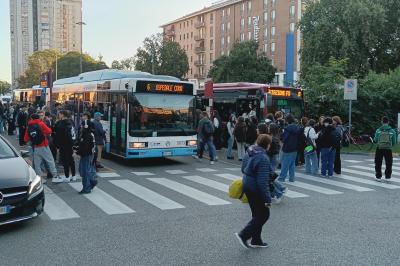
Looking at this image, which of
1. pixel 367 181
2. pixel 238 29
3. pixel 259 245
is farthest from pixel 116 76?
pixel 238 29

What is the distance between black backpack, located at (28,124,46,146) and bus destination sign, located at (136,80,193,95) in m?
4.12

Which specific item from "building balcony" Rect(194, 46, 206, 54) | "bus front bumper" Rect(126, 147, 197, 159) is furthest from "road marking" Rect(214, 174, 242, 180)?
"building balcony" Rect(194, 46, 206, 54)

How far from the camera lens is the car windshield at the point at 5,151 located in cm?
835

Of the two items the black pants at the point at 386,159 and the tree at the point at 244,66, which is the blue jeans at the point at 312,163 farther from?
the tree at the point at 244,66

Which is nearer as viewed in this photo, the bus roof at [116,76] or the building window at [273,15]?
the bus roof at [116,76]

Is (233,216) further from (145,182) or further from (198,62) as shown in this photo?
(198,62)

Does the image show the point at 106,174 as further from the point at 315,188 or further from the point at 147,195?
the point at 315,188

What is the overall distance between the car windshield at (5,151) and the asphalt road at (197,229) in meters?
1.20

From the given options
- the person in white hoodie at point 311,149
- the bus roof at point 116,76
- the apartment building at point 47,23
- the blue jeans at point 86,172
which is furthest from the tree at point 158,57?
the apartment building at point 47,23

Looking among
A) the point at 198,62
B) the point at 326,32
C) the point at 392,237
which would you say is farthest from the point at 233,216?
the point at 198,62

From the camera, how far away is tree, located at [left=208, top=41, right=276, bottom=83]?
5453 cm

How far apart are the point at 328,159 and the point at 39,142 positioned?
807cm

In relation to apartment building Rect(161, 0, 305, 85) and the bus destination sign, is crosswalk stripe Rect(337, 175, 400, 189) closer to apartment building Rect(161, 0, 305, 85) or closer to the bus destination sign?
the bus destination sign

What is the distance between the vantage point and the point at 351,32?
40406mm
